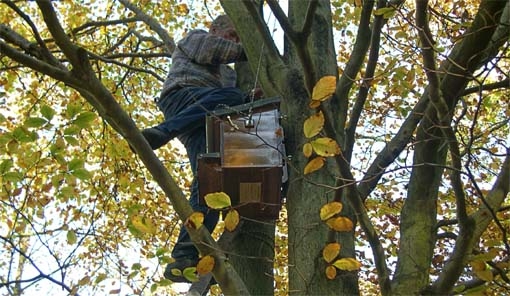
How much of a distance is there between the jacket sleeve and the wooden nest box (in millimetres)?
797

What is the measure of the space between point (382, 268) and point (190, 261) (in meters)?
1.02

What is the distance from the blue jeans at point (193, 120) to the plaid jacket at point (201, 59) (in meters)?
0.11

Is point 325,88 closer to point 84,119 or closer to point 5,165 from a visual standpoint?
point 84,119

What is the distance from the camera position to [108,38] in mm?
6488

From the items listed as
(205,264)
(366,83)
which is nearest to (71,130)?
(205,264)

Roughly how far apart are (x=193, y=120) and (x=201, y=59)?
67 cm

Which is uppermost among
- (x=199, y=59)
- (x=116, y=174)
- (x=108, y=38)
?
(x=108, y=38)

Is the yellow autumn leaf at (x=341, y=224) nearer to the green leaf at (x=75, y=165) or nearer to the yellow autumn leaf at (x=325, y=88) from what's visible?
the yellow autumn leaf at (x=325, y=88)

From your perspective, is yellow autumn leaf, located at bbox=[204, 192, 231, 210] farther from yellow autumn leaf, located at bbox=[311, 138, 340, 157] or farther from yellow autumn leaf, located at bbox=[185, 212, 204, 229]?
yellow autumn leaf, located at bbox=[311, 138, 340, 157]

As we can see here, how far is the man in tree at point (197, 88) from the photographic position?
353 cm

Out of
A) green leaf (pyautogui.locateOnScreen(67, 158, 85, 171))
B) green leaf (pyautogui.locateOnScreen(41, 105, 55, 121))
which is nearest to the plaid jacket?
green leaf (pyautogui.locateOnScreen(67, 158, 85, 171))

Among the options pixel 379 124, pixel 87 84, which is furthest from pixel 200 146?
pixel 379 124

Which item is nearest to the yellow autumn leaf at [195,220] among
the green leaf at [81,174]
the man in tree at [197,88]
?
the green leaf at [81,174]

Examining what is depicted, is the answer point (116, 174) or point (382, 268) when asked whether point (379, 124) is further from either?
point (382, 268)
